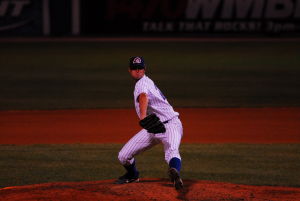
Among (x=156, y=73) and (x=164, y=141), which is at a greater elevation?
(x=164, y=141)

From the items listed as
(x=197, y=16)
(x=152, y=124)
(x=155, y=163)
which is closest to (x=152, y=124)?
(x=152, y=124)

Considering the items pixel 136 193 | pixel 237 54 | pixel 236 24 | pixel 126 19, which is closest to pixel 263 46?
pixel 237 54

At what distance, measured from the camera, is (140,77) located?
24.7 feet

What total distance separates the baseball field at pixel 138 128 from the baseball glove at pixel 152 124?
0.67m

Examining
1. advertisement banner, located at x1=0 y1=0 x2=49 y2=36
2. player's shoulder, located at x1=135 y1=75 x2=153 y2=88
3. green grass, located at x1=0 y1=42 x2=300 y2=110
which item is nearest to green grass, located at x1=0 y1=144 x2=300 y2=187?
player's shoulder, located at x1=135 y1=75 x2=153 y2=88

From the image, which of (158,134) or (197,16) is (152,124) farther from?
(197,16)

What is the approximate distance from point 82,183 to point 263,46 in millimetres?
23206

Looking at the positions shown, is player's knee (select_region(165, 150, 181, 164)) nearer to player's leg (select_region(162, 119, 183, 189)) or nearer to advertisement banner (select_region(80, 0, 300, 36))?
player's leg (select_region(162, 119, 183, 189))

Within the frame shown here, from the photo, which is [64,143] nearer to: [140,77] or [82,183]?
[82,183]

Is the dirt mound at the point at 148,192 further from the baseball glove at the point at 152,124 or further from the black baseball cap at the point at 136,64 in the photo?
the black baseball cap at the point at 136,64

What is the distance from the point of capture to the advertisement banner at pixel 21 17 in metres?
35.0

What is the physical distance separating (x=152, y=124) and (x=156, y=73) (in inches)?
581

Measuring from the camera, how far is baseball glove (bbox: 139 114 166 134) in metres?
7.11

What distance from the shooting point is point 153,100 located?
A: 24.4ft
